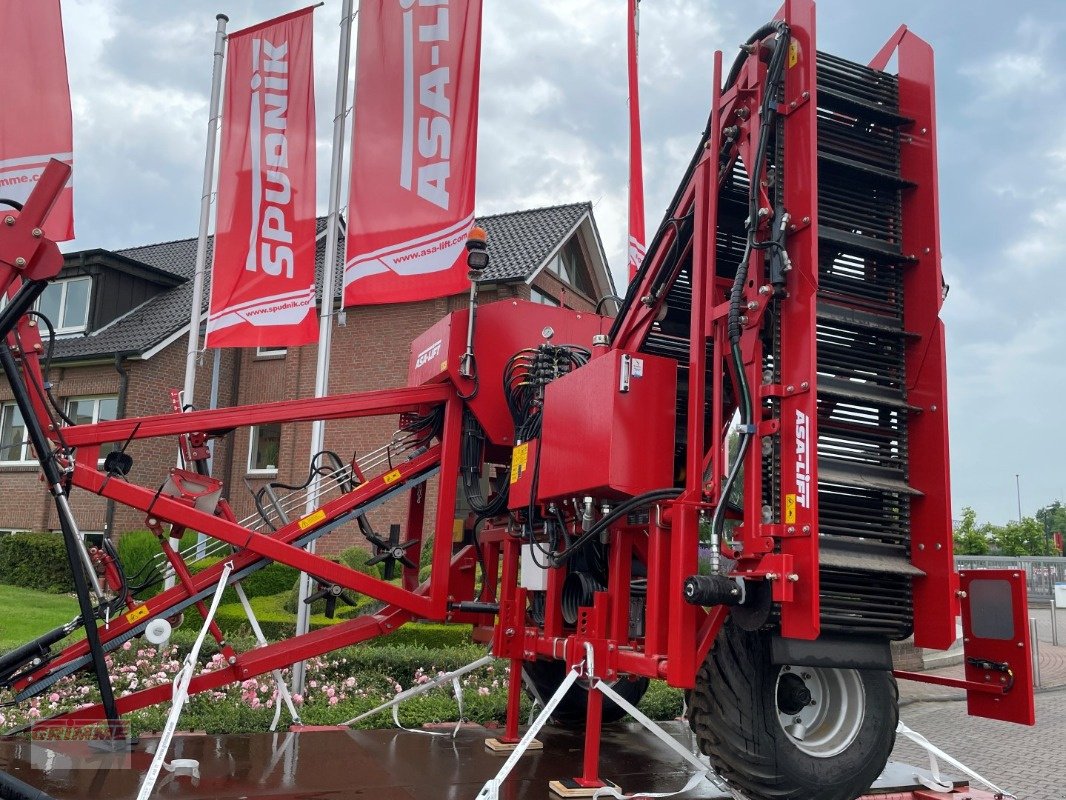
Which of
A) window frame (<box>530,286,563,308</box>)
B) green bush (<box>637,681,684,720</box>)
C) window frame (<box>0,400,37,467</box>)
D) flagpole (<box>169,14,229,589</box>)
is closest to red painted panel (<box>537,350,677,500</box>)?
green bush (<box>637,681,684,720</box>)

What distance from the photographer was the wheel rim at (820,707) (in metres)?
4.36

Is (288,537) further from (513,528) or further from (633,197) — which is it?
(633,197)

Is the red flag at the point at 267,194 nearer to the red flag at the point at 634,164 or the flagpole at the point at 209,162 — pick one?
the flagpole at the point at 209,162

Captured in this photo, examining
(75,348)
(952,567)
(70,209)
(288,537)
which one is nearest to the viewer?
(952,567)

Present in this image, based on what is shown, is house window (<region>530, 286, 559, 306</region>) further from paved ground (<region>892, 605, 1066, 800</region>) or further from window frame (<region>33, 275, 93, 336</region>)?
window frame (<region>33, 275, 93, 336</region>)

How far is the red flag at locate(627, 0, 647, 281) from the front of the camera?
1059 centimetres

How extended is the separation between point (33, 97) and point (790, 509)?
27.6 feet

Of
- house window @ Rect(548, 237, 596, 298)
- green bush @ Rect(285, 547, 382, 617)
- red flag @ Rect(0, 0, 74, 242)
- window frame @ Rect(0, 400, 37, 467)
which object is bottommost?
green bush @ Rect(285, 547, 382, 617)

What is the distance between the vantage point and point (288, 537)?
592cm

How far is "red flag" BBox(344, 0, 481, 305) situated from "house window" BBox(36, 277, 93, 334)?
52.9ft

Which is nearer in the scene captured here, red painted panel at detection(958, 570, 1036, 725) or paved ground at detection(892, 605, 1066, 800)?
red painted panel at detection(958, 570, 1036, 725)

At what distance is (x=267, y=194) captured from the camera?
32.0 ft

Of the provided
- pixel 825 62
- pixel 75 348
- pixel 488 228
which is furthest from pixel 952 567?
pixel 75 348

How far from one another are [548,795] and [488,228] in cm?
1846
